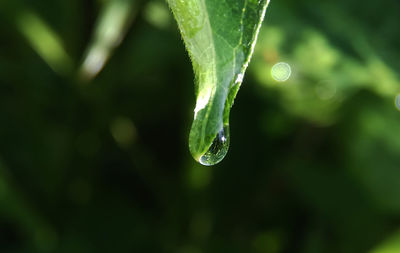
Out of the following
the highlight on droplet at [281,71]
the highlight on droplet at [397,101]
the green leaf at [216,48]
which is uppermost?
the highlight on droplet at [281,71]

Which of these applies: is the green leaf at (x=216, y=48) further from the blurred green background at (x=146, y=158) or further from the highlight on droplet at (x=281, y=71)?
the blurred green background at (x=146, y=158)

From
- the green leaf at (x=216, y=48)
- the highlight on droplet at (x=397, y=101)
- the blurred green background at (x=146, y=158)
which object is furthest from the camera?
the blurred green background at (x=146, y=158)

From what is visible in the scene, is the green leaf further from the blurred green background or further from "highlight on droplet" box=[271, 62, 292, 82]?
the blurred green background

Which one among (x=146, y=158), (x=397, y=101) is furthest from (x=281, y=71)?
(x=146, y=158)

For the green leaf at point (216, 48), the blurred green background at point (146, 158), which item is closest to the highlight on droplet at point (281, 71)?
the blurred green background at point (146, 158)

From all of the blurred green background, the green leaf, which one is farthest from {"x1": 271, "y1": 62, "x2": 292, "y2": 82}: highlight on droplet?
the green leaf
